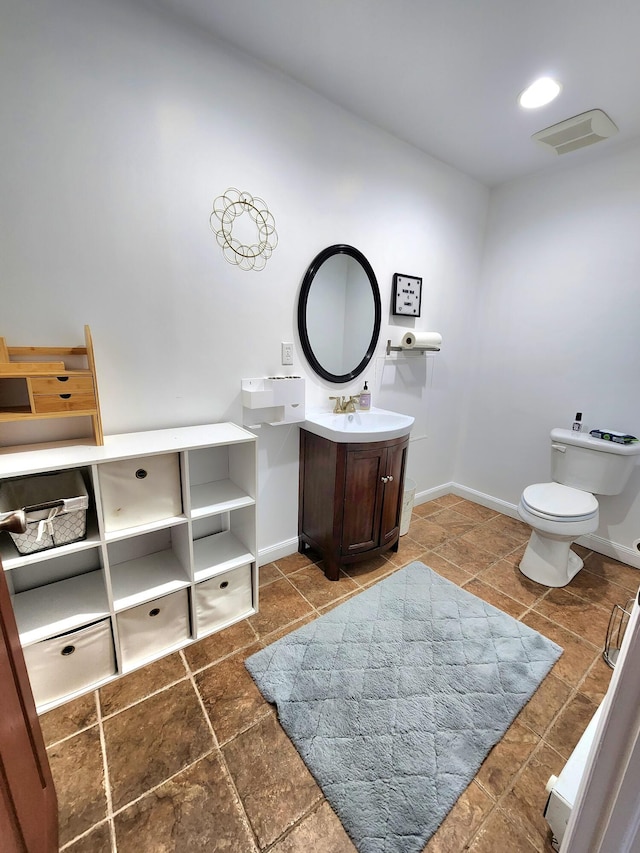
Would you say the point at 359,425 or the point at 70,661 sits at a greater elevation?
the point at 359,425

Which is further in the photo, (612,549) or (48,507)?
(612,549)

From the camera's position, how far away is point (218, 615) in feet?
5.62

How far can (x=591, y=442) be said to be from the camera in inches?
87.4

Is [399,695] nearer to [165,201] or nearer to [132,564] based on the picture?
[132,564]

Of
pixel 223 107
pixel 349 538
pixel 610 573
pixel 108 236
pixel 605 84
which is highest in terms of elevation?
pixel 605 84

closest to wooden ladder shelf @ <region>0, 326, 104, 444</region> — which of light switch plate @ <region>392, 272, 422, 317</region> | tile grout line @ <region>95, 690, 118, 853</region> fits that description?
tile grout line @ <region>95, 690, 118, 853</region>

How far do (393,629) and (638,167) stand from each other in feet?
9.58

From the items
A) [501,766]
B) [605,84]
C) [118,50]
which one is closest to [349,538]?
[501,766]

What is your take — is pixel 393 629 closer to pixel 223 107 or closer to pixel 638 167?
pixel 223 107

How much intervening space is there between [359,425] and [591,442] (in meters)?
1.44

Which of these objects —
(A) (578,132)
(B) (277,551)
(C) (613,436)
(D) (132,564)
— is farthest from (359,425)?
(A) (578,132)

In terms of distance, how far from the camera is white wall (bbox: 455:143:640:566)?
7.28 feet

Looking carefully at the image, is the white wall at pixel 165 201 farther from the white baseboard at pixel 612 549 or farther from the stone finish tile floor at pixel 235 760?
the white baseboard at pixel 612 549

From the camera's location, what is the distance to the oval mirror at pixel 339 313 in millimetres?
2024
